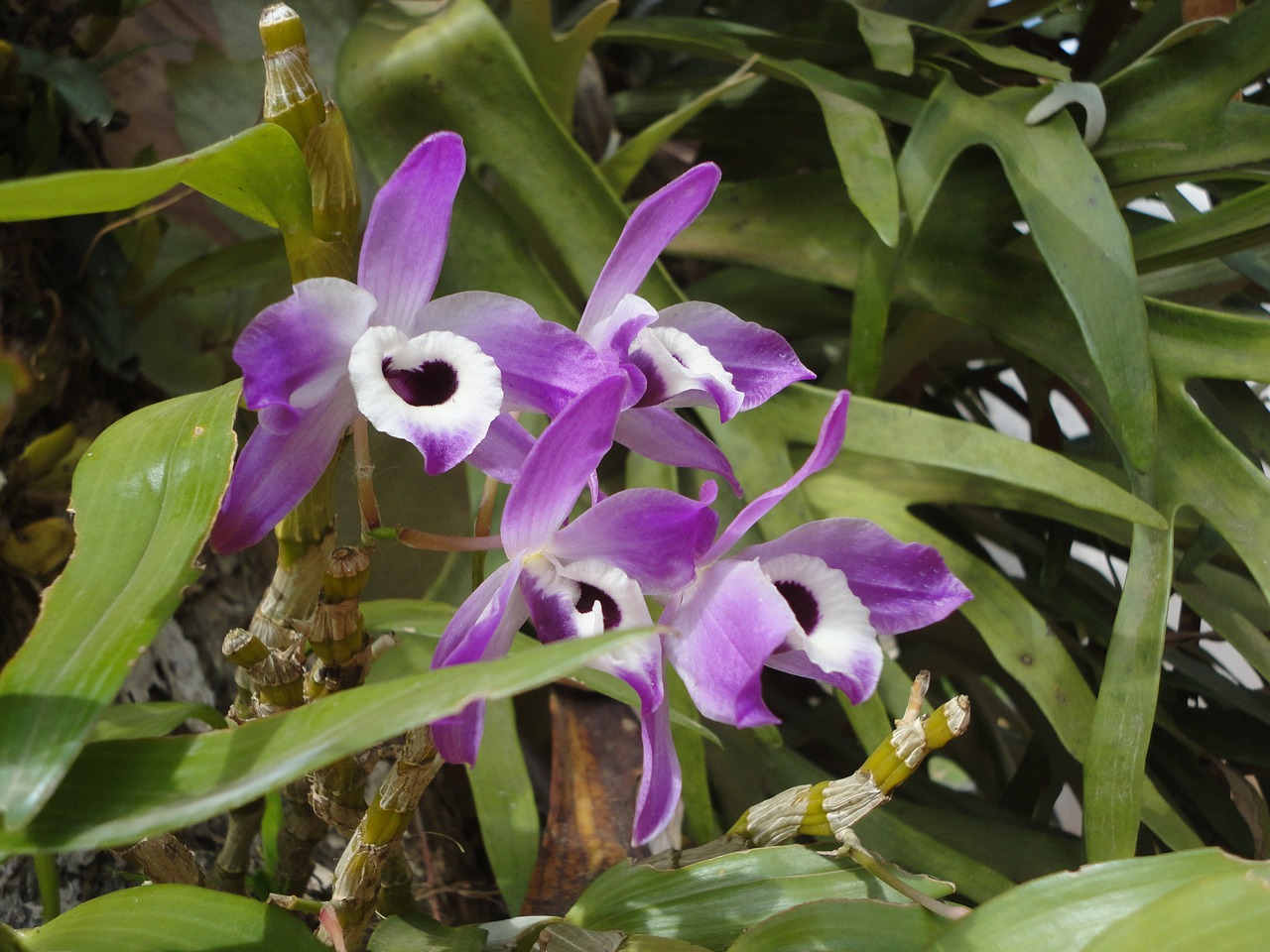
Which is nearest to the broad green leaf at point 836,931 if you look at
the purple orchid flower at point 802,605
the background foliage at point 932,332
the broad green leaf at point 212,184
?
the background foliage at point 932,332

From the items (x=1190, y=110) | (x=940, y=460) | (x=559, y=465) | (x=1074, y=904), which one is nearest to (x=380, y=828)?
(x=559, y=465)

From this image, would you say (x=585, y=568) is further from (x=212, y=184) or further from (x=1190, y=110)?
(x=1190, y=110)

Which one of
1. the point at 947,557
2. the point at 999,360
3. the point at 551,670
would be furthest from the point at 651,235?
the point at 999,360

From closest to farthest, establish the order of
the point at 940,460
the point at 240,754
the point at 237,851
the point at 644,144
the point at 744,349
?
the point at 240,754, the point at 744,349, the point at 237,851, the point at 940,460, the point at 644,144

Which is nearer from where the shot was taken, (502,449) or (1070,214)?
(502,449)

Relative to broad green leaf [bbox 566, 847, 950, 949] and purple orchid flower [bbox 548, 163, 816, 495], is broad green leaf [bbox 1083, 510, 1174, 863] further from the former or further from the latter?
purple orchid flower [bbox 548, 163, 816, 495]
